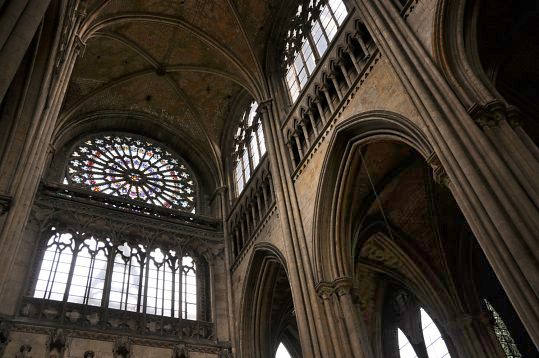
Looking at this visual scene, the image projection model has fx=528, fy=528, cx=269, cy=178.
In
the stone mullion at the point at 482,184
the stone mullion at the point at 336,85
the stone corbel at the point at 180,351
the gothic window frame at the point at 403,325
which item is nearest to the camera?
the stone mullion at the point at 482,184

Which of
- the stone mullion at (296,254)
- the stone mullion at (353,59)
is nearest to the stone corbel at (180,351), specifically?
the stone mullion at (296,254)

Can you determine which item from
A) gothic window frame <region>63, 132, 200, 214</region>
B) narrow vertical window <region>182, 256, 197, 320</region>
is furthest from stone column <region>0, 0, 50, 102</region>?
gothic window frame <region>63, 132, 200, 214</region>

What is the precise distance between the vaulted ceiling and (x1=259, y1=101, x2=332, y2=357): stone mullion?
2821 mm

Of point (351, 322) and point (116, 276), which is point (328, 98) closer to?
point (351, 322)

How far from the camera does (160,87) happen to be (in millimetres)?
19016

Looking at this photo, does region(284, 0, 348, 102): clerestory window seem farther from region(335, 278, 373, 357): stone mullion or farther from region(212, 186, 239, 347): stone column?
region(335, 278, 373, 357): stone mullion

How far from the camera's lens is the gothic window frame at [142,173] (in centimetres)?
1683

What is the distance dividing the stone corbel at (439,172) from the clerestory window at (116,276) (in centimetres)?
841

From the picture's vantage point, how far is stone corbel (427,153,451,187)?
7.92m

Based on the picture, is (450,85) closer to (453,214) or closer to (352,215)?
(352,215)

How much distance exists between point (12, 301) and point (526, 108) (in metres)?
12.2

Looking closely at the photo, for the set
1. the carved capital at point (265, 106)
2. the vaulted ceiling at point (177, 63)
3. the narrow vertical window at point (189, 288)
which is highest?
the vaulted ceiling at point (177, 63)

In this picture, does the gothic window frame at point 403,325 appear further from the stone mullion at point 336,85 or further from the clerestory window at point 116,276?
the stone mullion at point 336,85

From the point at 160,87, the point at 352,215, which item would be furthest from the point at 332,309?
the point at 160,87
